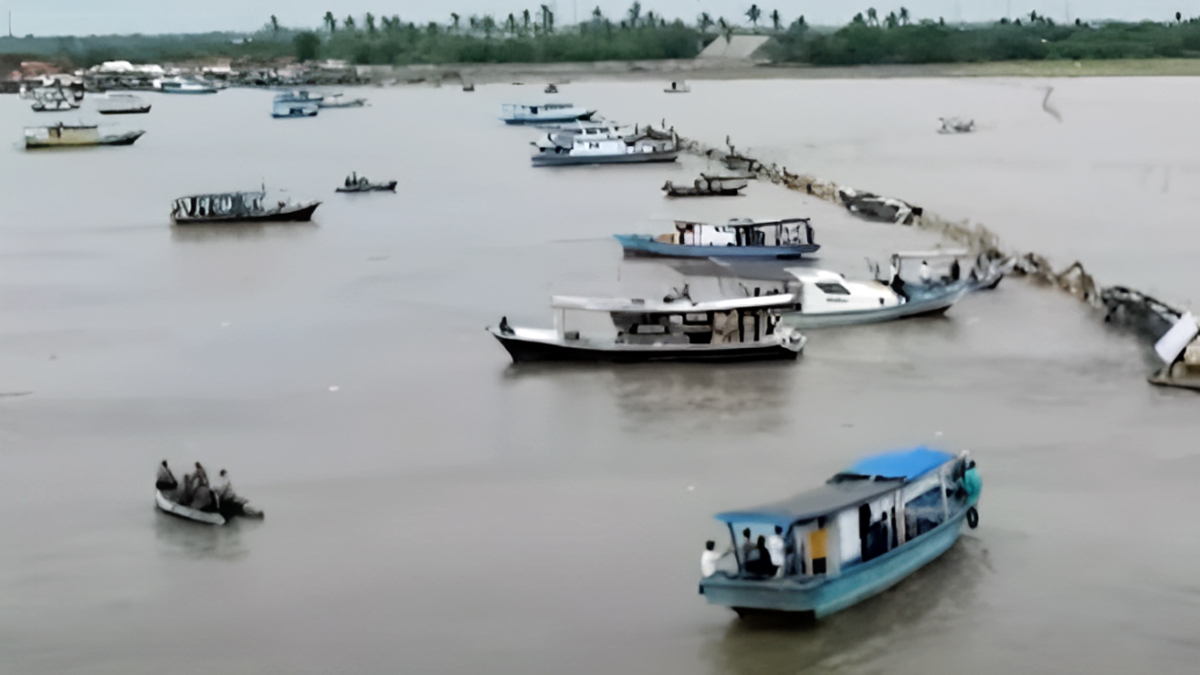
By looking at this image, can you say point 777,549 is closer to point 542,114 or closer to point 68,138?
point 68,138

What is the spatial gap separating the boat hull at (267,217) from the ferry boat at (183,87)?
108 meters

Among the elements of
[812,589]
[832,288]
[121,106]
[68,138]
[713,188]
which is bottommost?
[121,106]

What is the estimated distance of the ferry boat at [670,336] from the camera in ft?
84.5

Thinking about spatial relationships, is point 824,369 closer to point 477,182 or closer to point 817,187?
point 817,187

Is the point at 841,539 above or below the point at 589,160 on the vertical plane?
above

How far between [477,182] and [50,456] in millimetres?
40309

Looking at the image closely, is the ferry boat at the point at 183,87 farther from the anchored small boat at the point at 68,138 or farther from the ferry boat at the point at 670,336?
the ferry boat at the point at 670,336

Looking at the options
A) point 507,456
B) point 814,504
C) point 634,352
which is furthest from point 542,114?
point 814,504

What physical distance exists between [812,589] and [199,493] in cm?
737

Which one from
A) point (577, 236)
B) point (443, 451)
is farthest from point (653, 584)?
point (577, 236)

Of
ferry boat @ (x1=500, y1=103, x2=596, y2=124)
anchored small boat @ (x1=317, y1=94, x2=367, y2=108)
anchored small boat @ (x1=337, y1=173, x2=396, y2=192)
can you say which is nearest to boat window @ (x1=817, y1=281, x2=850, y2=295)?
anchored small boat @ (x1=337, y1=173, x2=396, y2=192)

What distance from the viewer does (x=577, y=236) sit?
43.7 m

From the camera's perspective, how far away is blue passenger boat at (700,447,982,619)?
14711 mm

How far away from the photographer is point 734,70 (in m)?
158
